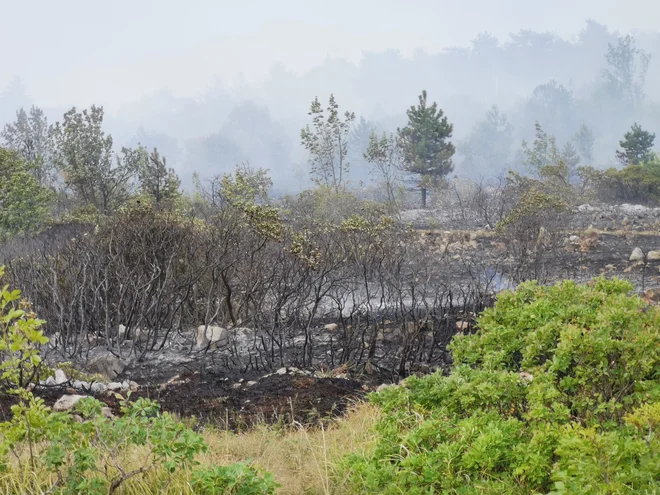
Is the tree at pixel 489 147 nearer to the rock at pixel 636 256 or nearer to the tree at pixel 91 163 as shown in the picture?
the tree at pixel 91 163

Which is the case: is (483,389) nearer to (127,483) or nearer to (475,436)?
(475,436)

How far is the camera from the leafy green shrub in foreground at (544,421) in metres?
2.22

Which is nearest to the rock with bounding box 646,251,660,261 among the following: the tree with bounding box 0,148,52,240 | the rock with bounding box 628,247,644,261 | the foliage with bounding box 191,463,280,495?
the rock with bounding box 628,247,644,261

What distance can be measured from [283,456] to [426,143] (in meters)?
34.5

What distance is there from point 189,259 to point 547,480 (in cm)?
667

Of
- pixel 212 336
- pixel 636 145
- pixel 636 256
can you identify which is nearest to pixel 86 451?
pixel 212 336

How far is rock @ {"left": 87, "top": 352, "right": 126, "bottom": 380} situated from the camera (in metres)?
6.54

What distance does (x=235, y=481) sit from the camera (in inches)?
104

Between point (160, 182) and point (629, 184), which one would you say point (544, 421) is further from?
point (629, 184)

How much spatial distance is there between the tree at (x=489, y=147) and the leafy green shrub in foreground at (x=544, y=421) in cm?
9962

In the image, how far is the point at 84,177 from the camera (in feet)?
66.0

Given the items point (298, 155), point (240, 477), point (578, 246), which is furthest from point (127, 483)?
point (298, 155)

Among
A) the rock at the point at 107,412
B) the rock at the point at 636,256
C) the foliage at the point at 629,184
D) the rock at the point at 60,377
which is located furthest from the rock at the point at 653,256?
the foliage at the point at 629,184

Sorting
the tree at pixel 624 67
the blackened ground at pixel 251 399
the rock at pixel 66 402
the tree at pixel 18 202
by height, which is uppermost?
the tree at pixel 624 67
